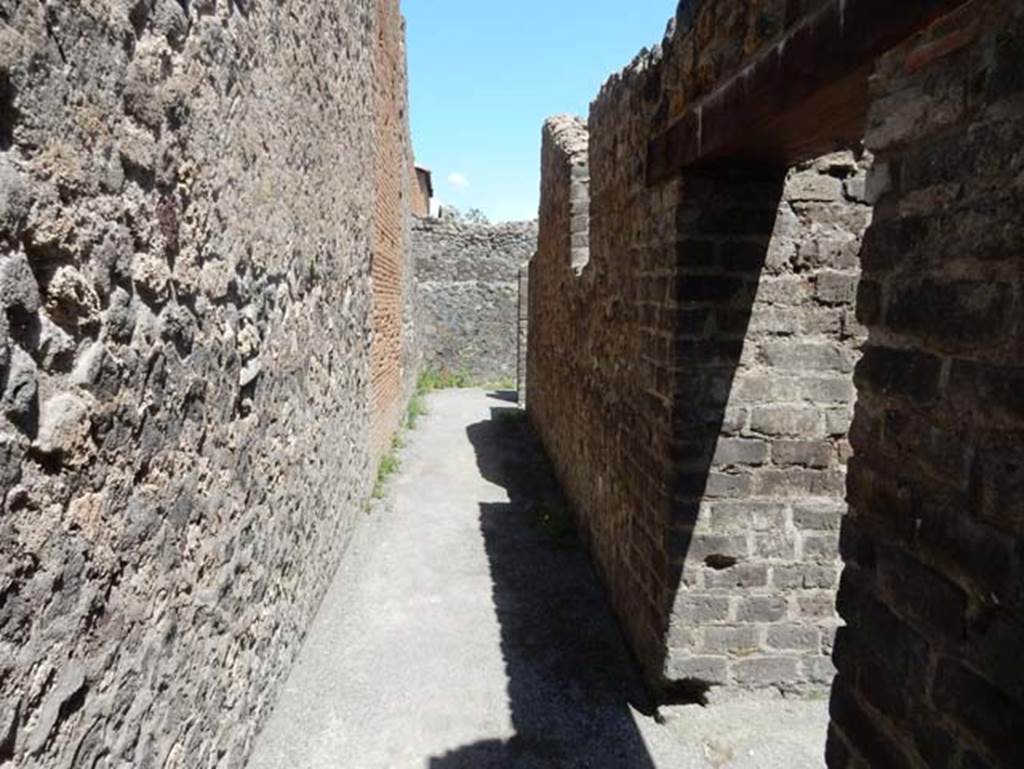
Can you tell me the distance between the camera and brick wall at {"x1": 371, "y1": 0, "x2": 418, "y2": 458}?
7.46 meters

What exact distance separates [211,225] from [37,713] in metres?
1.62

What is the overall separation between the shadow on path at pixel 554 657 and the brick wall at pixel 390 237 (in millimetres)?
2156

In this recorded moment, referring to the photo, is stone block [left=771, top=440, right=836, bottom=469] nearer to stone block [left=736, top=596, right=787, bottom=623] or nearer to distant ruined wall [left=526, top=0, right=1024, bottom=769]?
distant ruined wall [left=526, top=0, right=1024, bottom=769]

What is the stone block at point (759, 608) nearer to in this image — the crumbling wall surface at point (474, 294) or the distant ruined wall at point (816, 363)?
the distant ruined wall at point (816, 363)

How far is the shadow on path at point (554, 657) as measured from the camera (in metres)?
3.05

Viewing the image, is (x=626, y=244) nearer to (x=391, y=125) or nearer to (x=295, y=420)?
(x=295, y=420)

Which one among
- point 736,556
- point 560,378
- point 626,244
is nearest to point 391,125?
point 560,378

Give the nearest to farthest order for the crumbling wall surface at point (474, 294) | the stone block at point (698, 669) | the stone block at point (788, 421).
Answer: the stone block at point (788, 421) → the stone block at point (698, 669) → the crumbling wall surface at point (474, 294)

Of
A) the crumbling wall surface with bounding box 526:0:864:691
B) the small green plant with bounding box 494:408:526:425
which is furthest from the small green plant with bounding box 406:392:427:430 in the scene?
the crumbling wall surface with bounding box 526:0:864:691

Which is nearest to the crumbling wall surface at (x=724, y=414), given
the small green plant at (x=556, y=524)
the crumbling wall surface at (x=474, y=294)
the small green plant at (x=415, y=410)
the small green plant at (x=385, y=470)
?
the small green plant at (x=556, y=524)

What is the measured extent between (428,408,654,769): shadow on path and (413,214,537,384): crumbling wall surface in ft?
33.5

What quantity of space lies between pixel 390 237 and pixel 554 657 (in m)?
6.26

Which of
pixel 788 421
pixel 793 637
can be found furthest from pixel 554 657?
pixel 788 421

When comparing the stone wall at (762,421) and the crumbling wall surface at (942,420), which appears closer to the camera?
the crumbling wall surface at (942,420)
